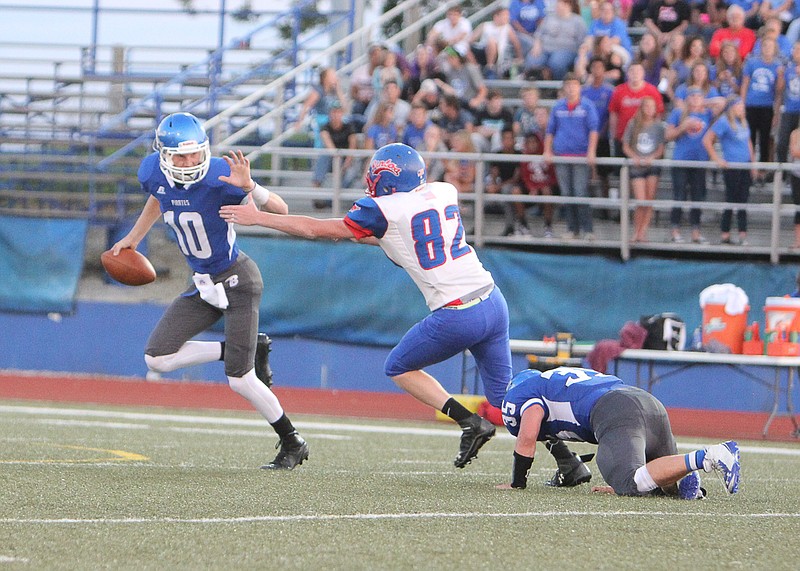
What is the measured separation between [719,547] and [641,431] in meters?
1.30

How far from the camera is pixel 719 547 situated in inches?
167

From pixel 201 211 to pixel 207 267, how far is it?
1.02 ft

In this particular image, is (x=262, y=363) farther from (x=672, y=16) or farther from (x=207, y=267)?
(x=672, y=16)

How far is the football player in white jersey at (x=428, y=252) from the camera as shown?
606 cm

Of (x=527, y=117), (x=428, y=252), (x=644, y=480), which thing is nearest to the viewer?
(x=644, y=480)

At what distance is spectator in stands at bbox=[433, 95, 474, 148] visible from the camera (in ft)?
43.6

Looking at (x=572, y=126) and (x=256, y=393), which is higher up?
(x=572, y=126)

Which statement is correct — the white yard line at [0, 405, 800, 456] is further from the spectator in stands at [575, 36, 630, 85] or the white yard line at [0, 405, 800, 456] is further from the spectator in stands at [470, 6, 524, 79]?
the spectator in stands at [470, 6, 524, 79]

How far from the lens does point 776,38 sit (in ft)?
41.8

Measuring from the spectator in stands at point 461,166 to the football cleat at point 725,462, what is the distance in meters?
7.90

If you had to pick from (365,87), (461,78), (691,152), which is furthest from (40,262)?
(691,152)

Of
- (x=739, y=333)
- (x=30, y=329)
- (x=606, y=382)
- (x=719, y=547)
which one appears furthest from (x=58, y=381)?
(x=719, y=547)

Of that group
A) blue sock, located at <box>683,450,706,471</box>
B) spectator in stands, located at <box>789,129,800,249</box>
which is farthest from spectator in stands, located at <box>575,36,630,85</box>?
blue sock, located at <box>683,450,706,471</box>

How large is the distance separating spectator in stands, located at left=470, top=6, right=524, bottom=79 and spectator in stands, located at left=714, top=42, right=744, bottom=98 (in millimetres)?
2641
